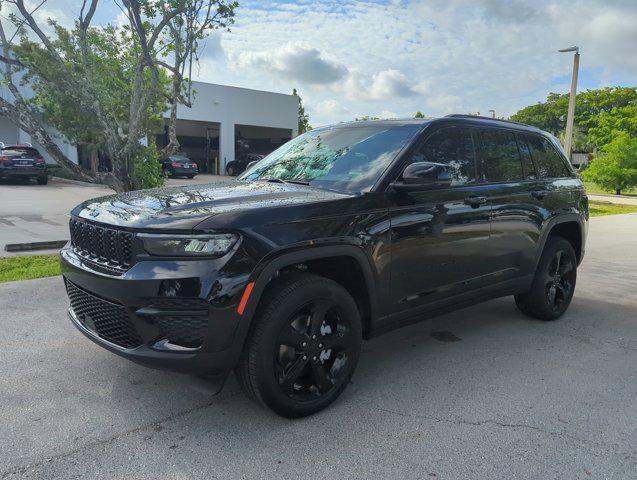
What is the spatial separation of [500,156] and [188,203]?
2833 millimetres

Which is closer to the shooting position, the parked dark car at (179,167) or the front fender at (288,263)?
the front fender at (288,263)

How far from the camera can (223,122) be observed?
35594 millimetres

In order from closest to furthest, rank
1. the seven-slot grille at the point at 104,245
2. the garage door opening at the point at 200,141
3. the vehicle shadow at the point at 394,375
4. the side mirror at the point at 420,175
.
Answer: the seven-slot grille at the point at 104,245, the vehicle shadow at the point at 394,375, the side mirror at the point at 420,175, the garage door opening at the point at 200,141

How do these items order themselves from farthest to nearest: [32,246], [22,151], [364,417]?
[22,151]
[32,246]
[364,417]

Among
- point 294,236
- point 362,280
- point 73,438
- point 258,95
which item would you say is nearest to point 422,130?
point 362,280

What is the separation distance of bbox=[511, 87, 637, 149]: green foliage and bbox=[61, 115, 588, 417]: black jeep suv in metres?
14.3

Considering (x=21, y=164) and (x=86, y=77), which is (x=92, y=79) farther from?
(x=21, y=164)

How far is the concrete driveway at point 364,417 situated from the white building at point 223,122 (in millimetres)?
30110

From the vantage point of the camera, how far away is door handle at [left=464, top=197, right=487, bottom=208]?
12.9 feet

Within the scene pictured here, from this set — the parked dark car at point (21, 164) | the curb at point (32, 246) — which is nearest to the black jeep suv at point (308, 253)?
the curb at point (32, 246)

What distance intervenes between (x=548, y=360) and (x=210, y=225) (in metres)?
3.00

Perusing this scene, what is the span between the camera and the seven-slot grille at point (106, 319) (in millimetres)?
2771

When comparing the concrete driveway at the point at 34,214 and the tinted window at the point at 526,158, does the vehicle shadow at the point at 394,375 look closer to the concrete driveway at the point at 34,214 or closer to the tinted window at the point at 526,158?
the tinted window at the point at 526,158

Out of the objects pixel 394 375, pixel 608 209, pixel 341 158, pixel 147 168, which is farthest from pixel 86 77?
pixel 608 209
